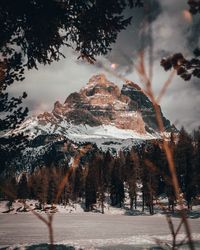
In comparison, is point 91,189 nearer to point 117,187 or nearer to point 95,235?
point 117,187

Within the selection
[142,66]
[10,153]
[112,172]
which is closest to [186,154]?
[112,172]

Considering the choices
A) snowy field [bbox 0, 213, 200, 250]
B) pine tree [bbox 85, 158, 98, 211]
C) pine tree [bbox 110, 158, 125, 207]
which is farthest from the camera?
pine tree [bbox 110, 158, 125, 207]

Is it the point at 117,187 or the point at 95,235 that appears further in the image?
the point at 117,187

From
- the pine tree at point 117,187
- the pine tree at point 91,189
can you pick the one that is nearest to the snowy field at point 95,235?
the pine tree at point 91,189

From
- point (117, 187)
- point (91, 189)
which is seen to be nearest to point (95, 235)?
point (91, 189)

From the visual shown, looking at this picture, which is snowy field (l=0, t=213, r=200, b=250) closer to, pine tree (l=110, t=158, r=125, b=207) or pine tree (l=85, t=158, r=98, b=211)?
pine tree (l=85, t=158, r=98, b=211)

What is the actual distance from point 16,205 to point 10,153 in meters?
79.0

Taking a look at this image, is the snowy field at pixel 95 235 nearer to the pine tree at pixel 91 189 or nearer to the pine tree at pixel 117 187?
the pine tree at pixel 91 189

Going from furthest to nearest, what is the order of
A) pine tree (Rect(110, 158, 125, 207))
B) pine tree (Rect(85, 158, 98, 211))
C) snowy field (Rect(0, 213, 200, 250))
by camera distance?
pine tree (Rect(110, 158, 125, 207)) < pine tree (Rect(85, 158, 98, 211)) < snowy field (Rect(0, 213, 200, 250))

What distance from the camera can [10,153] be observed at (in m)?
16.1

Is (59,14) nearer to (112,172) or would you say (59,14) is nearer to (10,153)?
(10,153)

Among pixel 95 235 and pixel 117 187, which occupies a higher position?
pixel 117 187

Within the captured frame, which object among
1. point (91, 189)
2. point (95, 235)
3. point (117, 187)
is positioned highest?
point (117, 187)

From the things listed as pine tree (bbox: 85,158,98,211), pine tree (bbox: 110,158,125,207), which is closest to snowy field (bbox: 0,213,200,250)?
pine tree (bbox: 85,158,98,211)
